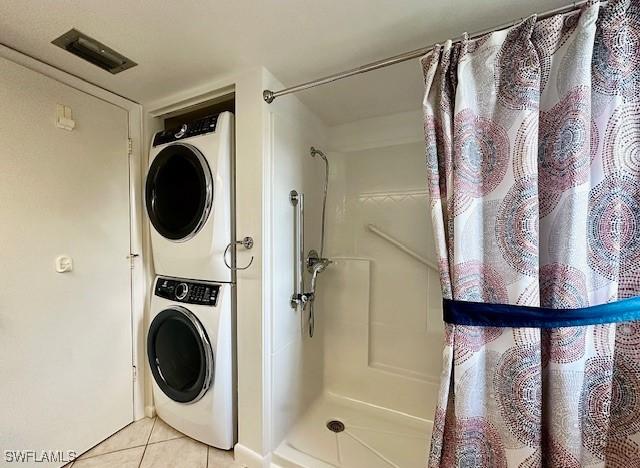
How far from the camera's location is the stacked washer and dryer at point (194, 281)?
55.6 inches

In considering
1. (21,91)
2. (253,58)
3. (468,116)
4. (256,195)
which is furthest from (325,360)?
(21,91)

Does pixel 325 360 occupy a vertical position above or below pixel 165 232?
below

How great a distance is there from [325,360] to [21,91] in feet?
8.02

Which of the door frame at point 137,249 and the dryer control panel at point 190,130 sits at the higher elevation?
the dryer control panel at point 190,130

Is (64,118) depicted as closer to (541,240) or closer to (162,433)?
(162,433)

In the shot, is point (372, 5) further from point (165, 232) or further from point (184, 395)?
point (184, 395)

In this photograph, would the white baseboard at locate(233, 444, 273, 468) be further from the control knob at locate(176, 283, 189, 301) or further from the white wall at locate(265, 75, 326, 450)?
the control knob at locate(176, 283, 189, 301)

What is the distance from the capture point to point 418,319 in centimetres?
183

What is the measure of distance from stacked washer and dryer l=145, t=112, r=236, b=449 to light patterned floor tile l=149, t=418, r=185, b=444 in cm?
7

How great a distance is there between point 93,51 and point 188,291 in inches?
50.6

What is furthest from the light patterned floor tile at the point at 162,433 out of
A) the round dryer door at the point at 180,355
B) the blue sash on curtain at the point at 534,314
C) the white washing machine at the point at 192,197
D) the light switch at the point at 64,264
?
the blue sash on curtain at the point at 534,314

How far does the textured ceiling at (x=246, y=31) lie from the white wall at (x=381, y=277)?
0.56 m

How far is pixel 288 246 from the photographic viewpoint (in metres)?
1.59

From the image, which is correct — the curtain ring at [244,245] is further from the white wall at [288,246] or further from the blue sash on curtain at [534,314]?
the blue sash on curtain at [534,314]
